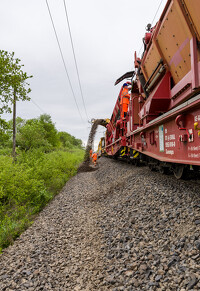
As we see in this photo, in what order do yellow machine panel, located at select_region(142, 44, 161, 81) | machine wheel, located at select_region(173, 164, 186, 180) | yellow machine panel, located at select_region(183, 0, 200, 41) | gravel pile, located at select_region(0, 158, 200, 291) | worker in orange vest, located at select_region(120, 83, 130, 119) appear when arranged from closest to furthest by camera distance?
gravel pile, located at select_region(0, 158, 200, 291) → yellow machine panel, located at select_region(183, 0, 200, 41) → machine wheel, located at select_region(173, 164, 186, 180) → yellow machine panel, located at select_region(142, 44, 161, 81) → worker in orange vest, located at select_region(120, 83, 130, 119)

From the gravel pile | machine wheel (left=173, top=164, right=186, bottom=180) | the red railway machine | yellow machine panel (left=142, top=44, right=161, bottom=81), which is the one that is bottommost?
the gravel pile

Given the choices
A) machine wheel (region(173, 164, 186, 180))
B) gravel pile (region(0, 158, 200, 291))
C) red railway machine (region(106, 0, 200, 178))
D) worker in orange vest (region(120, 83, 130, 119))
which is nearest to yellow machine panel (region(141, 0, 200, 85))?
red railway machine (region(106, 0, 200, 178))

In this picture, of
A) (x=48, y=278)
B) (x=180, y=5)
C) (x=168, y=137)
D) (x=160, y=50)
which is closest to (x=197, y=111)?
(x=168, y=137)

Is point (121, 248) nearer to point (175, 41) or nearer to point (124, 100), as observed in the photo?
point (175, 41)

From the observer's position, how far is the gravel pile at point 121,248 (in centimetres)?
225

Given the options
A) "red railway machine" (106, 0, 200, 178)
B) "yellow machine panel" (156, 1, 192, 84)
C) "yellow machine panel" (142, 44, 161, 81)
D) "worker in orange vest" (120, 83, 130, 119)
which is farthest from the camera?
"worker in orange vest" (120, 83, 130, 119)

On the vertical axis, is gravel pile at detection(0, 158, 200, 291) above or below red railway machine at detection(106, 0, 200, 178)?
below

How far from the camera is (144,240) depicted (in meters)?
2.93

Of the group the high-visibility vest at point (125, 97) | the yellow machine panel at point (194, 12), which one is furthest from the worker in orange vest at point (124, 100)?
the yellow machine panel at point (194, 12)

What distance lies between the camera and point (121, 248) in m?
2.95

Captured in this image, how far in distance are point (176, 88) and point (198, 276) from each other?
2.91 metres

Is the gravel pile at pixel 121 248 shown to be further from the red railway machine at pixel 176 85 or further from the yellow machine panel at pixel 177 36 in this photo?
the yellow machine panel at pixel 177 36

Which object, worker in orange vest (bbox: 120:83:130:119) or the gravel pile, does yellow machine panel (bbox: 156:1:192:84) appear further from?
worker in orange vest (bbox: 120:83:130:119)

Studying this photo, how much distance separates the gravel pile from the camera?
2246 millimetres
